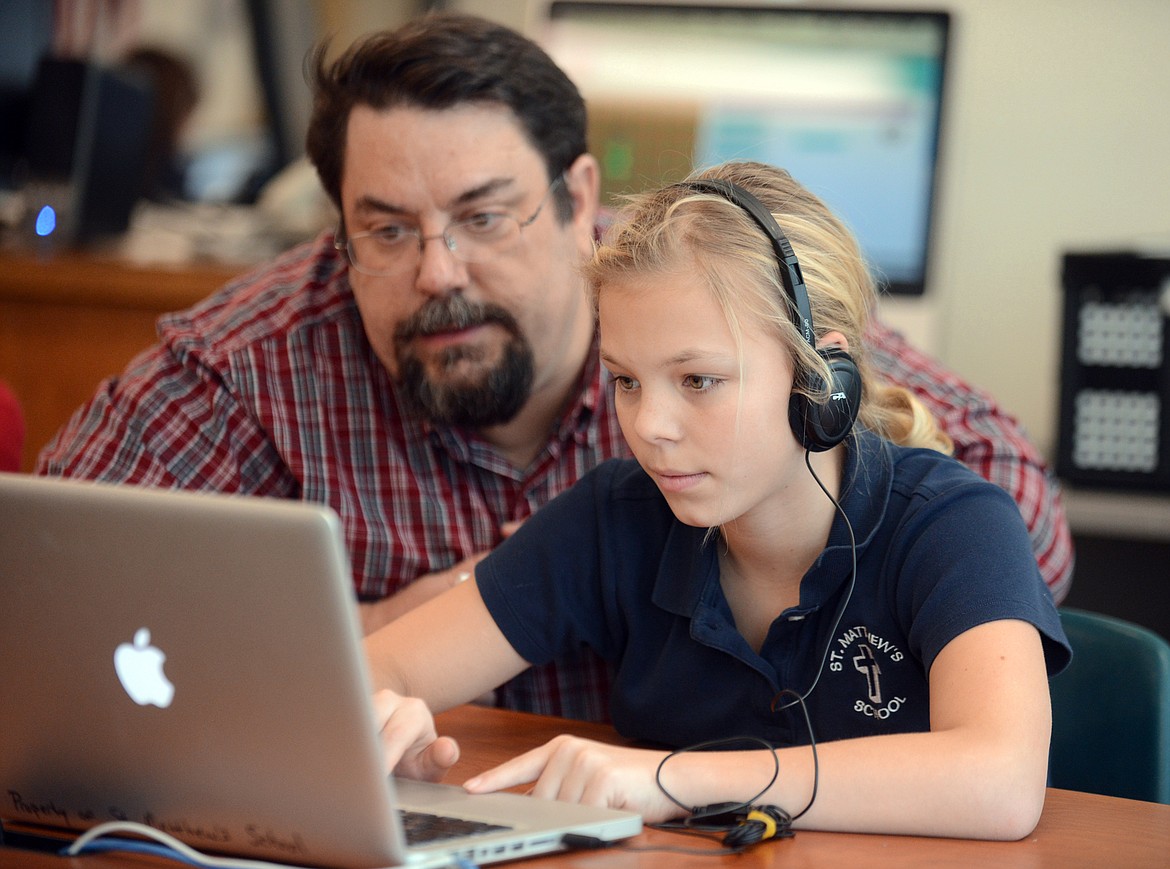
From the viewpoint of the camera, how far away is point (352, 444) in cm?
162

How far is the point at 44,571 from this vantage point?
2.50ft

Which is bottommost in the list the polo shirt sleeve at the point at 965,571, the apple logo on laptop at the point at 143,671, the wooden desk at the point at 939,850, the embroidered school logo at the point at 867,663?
the wooden desk at the point at 939,850

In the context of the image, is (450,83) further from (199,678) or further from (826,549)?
(199,678)

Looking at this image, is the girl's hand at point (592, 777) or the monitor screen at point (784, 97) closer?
the girl's hand at point (592, 777)

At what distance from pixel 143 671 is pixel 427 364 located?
807 millimetres

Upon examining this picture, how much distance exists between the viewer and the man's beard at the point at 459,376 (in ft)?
5.00

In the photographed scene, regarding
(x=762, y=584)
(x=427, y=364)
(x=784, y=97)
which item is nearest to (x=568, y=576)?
(x=762, y=584)

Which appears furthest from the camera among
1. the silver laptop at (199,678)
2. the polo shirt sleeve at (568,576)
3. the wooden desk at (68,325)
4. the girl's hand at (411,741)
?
the wooden desk at (68,325)

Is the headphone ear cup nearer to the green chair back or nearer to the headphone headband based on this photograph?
the headphone headband

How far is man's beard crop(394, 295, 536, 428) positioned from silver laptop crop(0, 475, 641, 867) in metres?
0.77

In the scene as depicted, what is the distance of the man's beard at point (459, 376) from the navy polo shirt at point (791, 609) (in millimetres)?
285

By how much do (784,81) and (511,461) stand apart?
94 cm

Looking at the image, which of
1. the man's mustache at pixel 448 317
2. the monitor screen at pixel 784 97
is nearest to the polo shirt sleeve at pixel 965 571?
the man's mustache at pixel 448 317

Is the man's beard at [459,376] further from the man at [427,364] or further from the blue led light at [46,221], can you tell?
the blue led light at [46,221]
